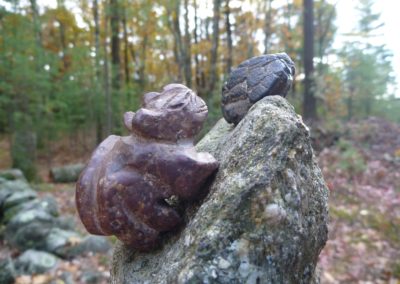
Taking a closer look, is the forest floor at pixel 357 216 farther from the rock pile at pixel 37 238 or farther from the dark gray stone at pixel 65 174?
the dark gray stone at pixel 65 174

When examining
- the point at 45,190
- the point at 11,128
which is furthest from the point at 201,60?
the point at 45,190

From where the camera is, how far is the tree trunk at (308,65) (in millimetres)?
10320

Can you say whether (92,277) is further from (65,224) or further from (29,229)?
(65,224)

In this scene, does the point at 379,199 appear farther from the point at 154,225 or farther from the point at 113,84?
the point at 113,84

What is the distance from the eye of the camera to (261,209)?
1.50 meters

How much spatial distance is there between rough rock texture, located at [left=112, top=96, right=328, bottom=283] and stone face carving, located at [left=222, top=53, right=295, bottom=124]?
0.82 feet

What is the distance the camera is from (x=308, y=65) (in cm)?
1051

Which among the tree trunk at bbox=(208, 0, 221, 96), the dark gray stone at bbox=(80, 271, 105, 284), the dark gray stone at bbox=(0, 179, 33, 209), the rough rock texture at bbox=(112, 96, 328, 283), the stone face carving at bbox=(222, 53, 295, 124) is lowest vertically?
the dark gray stone at bbox=(80, 271, 105, 284)

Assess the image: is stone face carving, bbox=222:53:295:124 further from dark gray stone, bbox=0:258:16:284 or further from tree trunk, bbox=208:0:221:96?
tree trunk, bbox=208:0:221:96

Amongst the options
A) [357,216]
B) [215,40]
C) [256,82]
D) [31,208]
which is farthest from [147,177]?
[215,40]

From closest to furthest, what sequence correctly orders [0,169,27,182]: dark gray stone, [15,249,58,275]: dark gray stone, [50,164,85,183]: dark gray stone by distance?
[15,249,58,275]: dark gray stone → [0,169,27,182]: dark gray stone → [50,164,85,183]: dark gray stone

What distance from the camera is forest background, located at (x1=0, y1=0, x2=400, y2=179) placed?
33.4ft

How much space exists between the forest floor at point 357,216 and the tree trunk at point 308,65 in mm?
1122

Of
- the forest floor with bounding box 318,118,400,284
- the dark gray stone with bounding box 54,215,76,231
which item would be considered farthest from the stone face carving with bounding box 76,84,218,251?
the dark gray stone with bounding box 54,215,76,231
